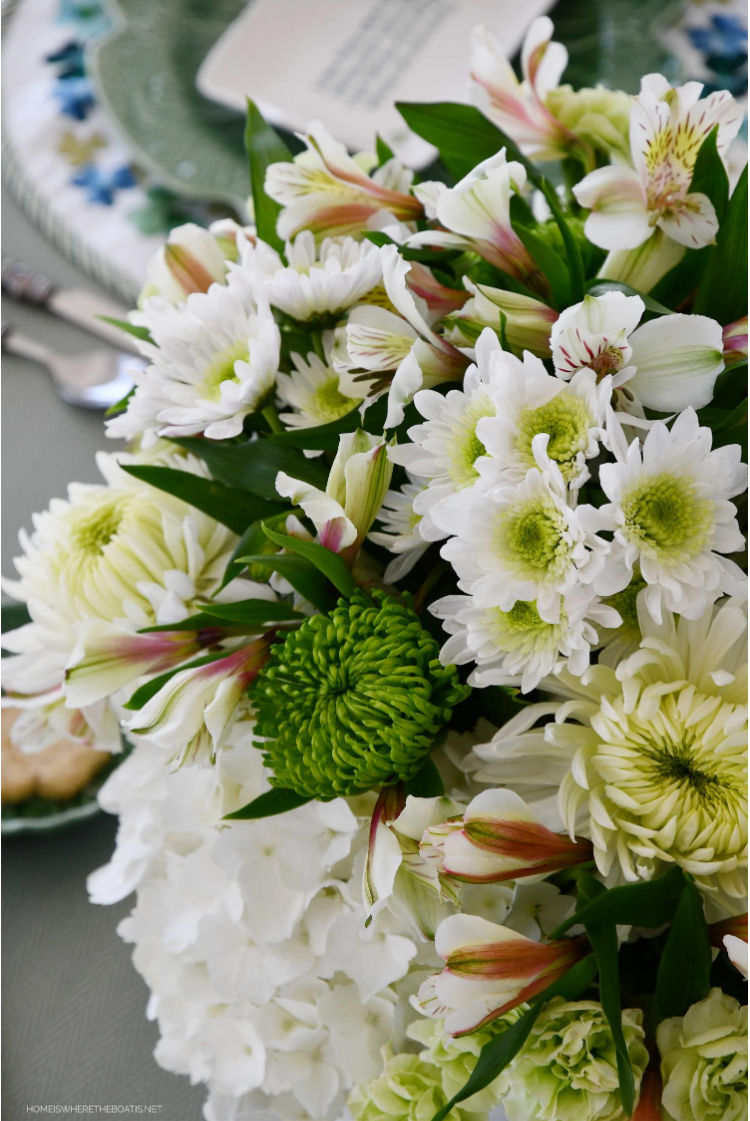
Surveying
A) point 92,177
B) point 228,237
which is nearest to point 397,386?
point 228,237

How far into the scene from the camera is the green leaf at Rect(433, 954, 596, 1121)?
0.27 m

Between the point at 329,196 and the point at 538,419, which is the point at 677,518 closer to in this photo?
the point at 538,419

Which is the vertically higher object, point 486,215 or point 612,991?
point 486,215

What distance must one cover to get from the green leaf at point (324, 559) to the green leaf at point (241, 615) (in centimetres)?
2

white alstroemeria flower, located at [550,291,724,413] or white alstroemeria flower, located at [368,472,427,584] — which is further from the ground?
white alstroemeria flower, located at [550,291,724,413]

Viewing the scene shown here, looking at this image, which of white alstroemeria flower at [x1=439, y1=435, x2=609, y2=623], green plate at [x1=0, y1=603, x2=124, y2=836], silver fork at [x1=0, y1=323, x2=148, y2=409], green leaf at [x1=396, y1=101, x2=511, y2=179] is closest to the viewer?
white alstroemeria flower at [x1=439, y1=435, x2=609, y2=623]

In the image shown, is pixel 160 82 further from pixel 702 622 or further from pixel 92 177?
pixel 702 622

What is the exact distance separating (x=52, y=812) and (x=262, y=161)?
1.03ft

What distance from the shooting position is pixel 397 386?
10.6 inches

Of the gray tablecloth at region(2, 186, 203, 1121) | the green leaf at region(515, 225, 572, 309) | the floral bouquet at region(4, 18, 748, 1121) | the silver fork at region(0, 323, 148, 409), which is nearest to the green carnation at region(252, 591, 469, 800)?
the floral bouquet at region(4, 18, 748, 1121)

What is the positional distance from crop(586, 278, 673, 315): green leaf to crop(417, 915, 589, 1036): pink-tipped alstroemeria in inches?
6.9

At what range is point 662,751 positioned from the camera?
272 mm

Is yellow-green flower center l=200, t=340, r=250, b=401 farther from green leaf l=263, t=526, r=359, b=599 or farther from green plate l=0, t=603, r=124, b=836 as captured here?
green plate l=0, t=603, r=124, b=836

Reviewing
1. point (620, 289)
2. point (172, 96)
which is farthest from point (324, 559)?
point (172, 96)
